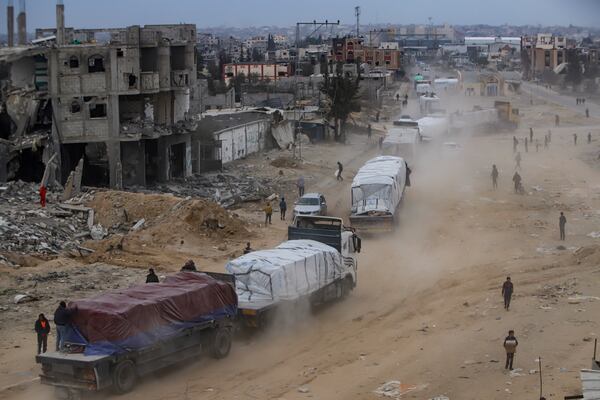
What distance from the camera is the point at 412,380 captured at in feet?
53.5

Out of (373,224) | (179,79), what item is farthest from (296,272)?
(179,79)

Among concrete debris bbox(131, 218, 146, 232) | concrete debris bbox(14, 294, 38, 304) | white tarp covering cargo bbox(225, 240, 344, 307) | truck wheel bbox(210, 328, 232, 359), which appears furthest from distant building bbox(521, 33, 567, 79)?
truck wheel bbox(210, 328, 232, 359)


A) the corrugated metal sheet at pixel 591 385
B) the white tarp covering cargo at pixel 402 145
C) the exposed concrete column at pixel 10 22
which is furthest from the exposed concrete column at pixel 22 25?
the corrugated metal sheet at pixel 591 385

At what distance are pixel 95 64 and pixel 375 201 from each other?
14.8 metres

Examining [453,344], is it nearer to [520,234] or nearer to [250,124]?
[520,234]

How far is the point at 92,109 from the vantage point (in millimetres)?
39000

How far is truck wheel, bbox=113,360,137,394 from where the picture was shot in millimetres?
15133

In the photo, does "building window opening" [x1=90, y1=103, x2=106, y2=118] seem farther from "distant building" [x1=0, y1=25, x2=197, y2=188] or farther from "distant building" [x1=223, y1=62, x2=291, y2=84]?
"distant building" [x1=223, y1=62, x2=291, y2=84]

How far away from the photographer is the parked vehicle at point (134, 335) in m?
14.9

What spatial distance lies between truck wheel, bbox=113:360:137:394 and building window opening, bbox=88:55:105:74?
25349 mm

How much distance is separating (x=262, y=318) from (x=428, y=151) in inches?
1441

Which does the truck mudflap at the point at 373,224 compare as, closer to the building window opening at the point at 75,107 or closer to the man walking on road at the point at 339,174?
the man walking on road at the point at 339,174

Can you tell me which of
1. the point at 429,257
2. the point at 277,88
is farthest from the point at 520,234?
the point at 277,88

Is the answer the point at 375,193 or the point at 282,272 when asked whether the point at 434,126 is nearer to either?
the point at 375,193
